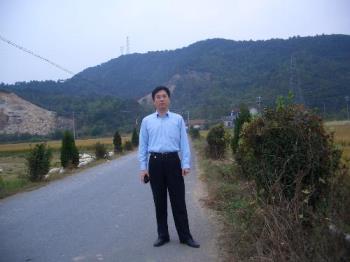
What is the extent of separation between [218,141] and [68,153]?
7035mm

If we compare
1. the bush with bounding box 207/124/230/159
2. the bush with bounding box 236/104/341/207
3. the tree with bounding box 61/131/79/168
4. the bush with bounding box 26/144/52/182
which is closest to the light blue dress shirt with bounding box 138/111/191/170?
the bush with bounding box 236/104/341/207

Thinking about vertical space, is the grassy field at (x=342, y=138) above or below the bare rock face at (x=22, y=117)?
below

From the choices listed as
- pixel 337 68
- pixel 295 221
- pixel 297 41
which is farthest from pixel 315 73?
pixel 295 221

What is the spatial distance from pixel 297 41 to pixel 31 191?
6379cm

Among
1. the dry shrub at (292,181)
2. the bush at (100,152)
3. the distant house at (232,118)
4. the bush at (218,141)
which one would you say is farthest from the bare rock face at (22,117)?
the dry shrub at (292,181)

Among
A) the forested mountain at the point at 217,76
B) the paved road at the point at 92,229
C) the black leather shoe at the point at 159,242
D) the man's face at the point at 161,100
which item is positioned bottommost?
the paved road at the point at 92,229

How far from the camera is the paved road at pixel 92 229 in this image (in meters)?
5.33

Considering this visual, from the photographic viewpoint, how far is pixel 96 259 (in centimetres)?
516

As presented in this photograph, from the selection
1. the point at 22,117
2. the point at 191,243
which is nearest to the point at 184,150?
the point at 191,243

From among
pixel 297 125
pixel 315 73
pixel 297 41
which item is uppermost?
pixel 297 41

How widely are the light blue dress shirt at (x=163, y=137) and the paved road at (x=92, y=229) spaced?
1.06 metres

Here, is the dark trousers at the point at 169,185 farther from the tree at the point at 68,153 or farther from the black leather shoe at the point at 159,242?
the tree at the point at 68,153

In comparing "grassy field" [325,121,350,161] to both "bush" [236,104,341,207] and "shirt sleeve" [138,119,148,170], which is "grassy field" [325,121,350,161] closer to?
"bush" [236,104,341,207]

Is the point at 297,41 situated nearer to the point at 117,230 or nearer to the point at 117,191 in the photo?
the point at 117,191
